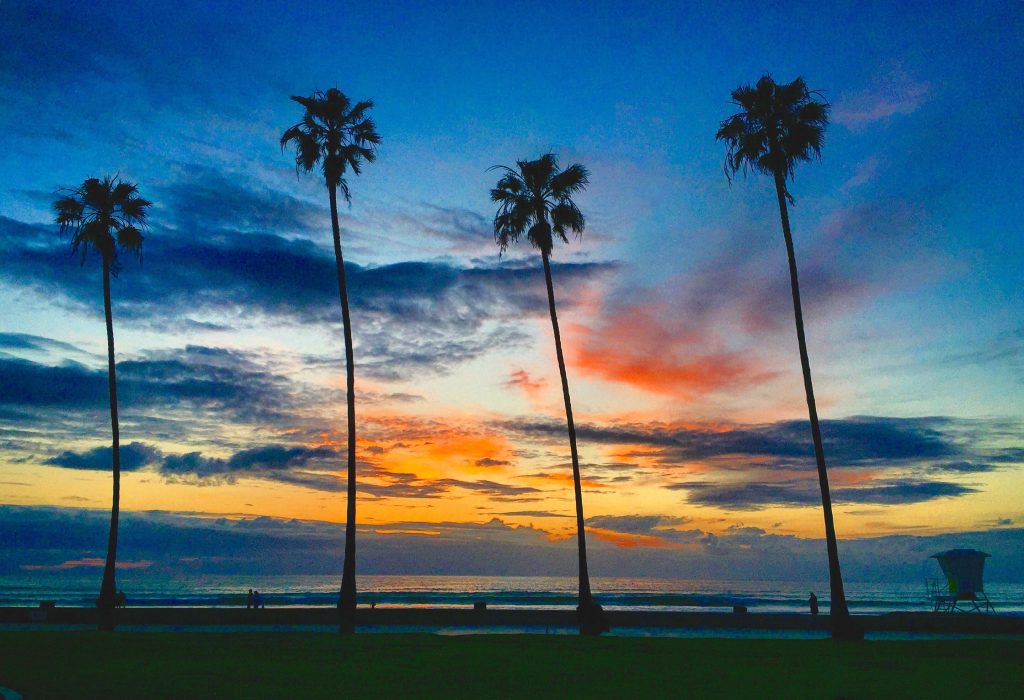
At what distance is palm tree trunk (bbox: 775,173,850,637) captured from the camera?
1120 inches

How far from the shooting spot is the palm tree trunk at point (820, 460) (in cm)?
2844

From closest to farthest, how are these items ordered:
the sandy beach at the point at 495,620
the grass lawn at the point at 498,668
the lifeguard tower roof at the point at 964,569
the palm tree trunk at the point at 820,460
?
the grass lawn at the point at 498,668 → the palm tree trunk at the point at 820,460 → the sandy beach at the point at 495,620 → the lifeguard tower roof at the point at 964,569

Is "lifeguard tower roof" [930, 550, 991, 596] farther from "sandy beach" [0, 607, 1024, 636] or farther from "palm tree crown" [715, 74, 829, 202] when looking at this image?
"palm tree crown" [715, 74, 829, 202]

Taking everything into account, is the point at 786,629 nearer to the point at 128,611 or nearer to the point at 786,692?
the point at 786,692

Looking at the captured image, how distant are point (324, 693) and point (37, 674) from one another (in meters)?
7.84

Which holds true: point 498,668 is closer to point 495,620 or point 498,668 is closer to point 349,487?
point 349,487

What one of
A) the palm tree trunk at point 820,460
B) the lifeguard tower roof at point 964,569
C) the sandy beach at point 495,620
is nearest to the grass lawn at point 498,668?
the palm tree trunk at point 820,460

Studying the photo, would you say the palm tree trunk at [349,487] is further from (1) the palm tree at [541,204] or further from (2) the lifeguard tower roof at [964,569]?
(2) the lifeguard tower roof at [964,569]

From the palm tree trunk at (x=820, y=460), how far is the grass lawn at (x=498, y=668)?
2886 mm

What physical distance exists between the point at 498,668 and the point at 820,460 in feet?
58.9

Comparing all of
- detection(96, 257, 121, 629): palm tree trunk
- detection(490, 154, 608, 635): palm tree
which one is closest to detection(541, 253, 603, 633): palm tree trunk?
detection(490, 154, 608, 635): palm tree

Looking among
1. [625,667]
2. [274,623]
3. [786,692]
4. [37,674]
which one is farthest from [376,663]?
[274,623]

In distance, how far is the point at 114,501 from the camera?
3688 centimetres

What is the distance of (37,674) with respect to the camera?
1683 centimetres
